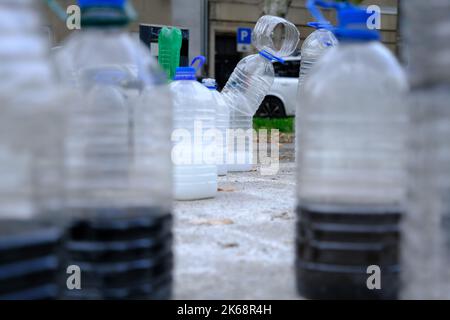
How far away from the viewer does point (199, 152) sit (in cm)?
395

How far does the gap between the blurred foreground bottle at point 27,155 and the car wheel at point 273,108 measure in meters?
14.2

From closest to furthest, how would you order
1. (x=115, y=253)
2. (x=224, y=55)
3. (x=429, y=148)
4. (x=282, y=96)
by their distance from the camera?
(x=429, y=148) < (x=115, y=253) < (x=282, y=96) < (x=224, y=55)

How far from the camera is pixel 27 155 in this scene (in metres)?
1.32

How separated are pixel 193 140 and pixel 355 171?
7.36ft

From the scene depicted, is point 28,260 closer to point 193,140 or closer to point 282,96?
point 193,140

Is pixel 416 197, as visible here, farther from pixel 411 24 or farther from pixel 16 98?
pixel 16 98

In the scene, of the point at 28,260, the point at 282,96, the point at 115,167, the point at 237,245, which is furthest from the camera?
the point at 282,96

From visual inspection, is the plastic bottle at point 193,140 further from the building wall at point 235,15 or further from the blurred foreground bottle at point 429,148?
the building wall at point 235,15

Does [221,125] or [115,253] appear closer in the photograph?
[115,253]

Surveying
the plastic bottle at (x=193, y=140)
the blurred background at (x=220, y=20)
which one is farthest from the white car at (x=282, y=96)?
the plastic bottle at (x=193, y=140)

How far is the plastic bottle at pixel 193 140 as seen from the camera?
3859 millimetres

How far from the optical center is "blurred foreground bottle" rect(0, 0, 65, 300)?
1.28 m

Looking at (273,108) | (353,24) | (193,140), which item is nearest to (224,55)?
(273,108)

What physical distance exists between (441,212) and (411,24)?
0.47 metres
